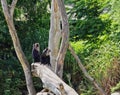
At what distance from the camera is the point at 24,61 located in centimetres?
810

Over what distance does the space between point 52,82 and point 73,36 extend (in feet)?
16.5

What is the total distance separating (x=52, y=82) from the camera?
6.06m

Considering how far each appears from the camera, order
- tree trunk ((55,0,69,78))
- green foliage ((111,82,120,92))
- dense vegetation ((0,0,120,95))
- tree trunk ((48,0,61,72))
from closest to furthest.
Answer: tree trunk ((55,0,69,78)) < green foliage ((111,82,120,92)) < tree trunk ((48,0,61,72)) < dense vegetation ((0,0,120,95))

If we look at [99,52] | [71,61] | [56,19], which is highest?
[56,19]

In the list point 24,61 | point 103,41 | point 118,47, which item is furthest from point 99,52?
point 24,61

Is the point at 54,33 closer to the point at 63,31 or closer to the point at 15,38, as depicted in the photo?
the point at 15,38

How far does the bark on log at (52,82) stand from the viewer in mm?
5234

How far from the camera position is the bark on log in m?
5.23

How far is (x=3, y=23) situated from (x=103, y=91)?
4.29 m

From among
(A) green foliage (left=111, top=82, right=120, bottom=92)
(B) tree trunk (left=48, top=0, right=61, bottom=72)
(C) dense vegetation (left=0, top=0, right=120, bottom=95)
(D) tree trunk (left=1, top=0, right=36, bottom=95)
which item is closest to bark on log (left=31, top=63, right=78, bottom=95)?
(D) tree trunk (left=1, top=0, right=36, bottom=95)

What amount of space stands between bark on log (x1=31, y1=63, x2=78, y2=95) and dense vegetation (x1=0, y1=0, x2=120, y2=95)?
1534 millimetres

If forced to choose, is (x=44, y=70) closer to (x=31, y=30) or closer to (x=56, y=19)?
(x=56, y=19)

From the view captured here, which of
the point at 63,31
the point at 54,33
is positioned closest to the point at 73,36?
the point at 54,33

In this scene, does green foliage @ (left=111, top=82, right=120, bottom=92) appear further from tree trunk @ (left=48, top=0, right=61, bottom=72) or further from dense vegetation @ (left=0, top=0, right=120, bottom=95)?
tree trunk @ (left=48, top=0, right=61, bottom=72)
